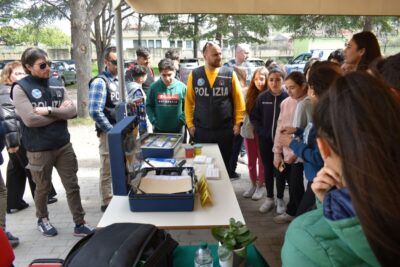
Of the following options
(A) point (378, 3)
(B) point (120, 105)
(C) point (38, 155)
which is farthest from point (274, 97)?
(C) point (38, 155)

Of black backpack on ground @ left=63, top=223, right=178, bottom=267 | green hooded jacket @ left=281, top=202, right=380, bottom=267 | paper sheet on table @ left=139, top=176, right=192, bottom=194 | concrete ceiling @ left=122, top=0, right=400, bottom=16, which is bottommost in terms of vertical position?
black backpack on ground @ left=63, top=223, right=178, bottom=267

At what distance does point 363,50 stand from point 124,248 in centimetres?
260

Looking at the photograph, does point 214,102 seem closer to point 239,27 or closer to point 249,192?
point 249,192

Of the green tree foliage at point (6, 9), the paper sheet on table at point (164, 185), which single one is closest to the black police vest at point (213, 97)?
the paper sheet on table at point (164, 185)

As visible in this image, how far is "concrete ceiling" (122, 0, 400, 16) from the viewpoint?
2928 mm

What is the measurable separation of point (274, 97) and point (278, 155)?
61 cm

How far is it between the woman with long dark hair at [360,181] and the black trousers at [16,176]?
3268mm

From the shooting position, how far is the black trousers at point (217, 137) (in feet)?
11.4

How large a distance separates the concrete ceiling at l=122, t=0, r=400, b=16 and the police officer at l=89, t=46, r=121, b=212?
2.37 feet

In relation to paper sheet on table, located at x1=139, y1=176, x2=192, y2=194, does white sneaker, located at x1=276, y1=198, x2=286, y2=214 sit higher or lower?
lower

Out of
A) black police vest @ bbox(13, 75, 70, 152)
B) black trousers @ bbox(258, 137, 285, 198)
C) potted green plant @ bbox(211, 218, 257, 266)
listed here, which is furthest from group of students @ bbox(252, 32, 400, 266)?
black trousers @ bbox(258, 137, 285, 198)

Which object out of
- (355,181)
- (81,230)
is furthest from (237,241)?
(81,230)

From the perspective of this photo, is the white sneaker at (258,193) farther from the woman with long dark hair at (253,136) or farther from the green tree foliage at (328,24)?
the green tree foliage at (328,24)

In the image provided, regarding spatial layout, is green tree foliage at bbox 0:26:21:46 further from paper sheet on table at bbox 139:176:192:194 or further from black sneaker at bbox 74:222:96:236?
paper sheet on table at bbox 139:176:192:194
